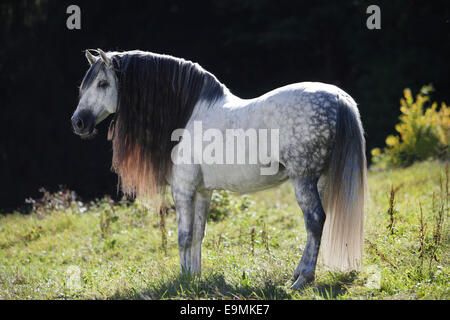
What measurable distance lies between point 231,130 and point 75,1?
14016mm

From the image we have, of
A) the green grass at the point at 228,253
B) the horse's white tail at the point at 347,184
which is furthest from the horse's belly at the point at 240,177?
the green grass at the point at 228,253

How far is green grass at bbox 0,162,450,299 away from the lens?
12.1 ft

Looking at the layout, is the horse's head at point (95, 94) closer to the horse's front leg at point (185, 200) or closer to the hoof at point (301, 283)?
the horse's front leg at point (185, 200)

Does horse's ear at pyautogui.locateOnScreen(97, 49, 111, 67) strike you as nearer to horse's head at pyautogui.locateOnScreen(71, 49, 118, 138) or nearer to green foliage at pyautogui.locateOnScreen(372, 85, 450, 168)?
horse's head at pyautogui.locateOnScreen(71, 49, 118, 138)

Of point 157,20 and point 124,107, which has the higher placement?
point 157,20

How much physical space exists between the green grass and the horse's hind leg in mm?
136

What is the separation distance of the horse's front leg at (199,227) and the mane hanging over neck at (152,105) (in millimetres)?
410

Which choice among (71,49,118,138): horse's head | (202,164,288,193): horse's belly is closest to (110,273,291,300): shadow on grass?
(202,164,288,193): horse's belly

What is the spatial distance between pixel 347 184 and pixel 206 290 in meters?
1.45

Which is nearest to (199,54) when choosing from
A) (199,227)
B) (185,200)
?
(199,227)

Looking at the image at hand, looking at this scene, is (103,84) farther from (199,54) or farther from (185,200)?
(199,54)

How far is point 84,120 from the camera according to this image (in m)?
4.22

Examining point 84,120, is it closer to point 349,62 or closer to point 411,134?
point 411,134

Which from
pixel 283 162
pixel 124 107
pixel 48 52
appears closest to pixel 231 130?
pixel 283 162
